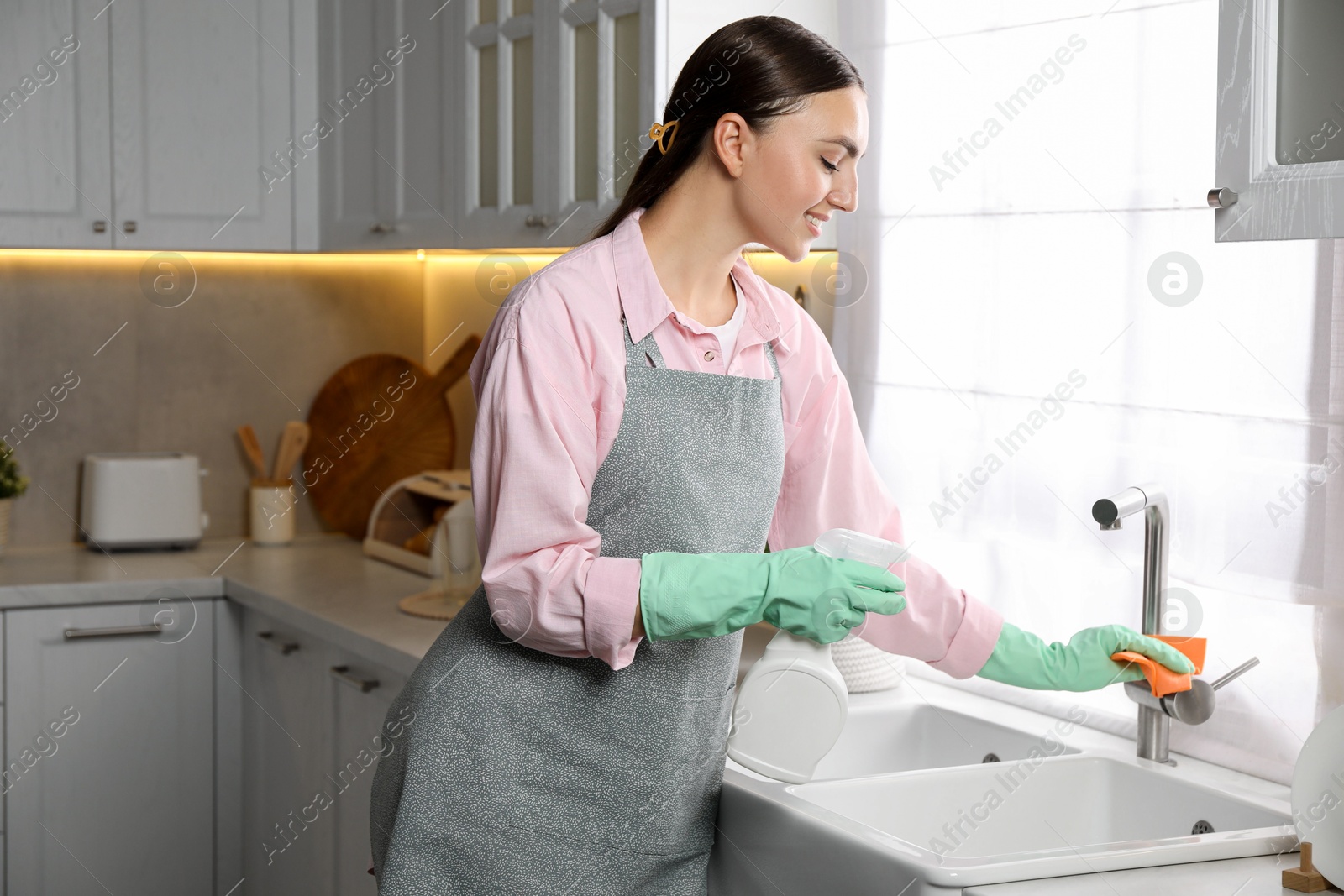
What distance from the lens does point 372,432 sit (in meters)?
2.96

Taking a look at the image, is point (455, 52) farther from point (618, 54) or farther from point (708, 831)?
point (708, 831)

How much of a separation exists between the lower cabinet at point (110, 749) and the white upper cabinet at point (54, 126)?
74 cm

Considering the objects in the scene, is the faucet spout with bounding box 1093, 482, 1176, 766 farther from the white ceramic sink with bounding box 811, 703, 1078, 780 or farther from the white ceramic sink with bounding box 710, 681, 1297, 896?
the white ceramic sink with bounding box 811, 703, 1078, 780

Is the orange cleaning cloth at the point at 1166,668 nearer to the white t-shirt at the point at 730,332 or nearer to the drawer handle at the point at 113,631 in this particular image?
the white t-shirt at the point at 730,332

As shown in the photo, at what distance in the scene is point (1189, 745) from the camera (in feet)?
4.86

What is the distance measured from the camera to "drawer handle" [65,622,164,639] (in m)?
2.38

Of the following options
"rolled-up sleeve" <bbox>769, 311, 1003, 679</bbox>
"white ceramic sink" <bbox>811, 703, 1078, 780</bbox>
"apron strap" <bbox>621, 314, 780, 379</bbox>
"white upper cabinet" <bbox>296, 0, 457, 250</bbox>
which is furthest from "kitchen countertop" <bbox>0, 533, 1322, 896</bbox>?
"apron strap" <bbox>621, 314, 780, 379</bbox>

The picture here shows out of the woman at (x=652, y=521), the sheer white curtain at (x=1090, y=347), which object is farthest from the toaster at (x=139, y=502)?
the woman at (x=652, y=521)

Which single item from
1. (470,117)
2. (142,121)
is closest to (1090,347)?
(470,117)

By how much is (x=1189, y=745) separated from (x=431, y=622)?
47.1 inches

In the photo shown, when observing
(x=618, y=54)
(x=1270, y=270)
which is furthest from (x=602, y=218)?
(x=1270, y=270)

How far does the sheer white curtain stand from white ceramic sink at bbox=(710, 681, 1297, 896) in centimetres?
11

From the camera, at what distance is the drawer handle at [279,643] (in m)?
2.32

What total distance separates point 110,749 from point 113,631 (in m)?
0.22
